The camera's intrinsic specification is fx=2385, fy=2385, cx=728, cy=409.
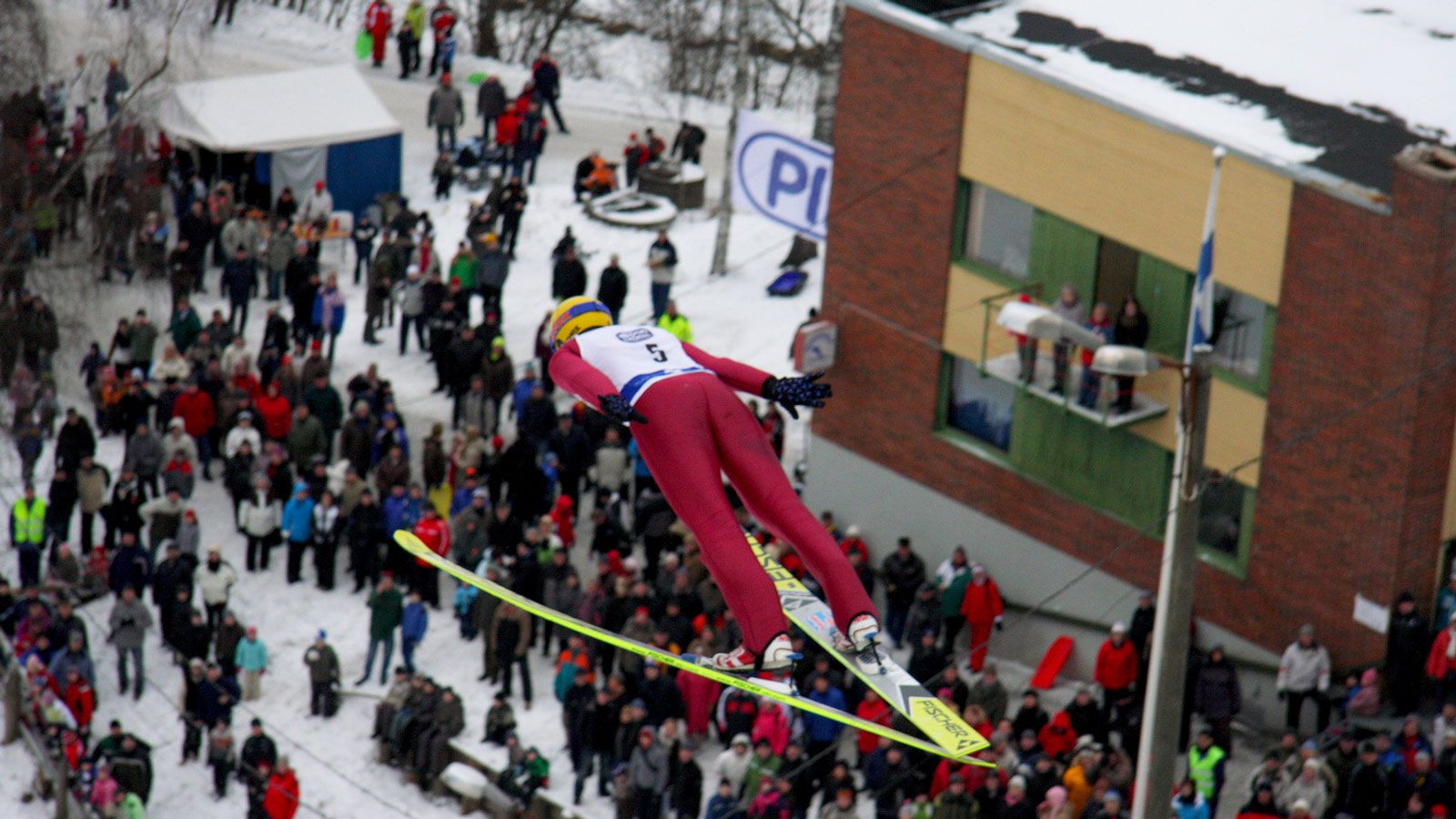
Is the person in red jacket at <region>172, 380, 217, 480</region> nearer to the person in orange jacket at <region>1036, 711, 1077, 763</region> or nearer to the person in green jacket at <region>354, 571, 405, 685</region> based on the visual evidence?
the person in green jacket at <region>354, 571, 405, 685</region>

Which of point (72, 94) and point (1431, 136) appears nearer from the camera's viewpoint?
point (1431, 136)

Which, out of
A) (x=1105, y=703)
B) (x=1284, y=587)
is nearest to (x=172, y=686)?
(x=1105, y=703)

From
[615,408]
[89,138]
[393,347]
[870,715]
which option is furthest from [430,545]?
[615,408]

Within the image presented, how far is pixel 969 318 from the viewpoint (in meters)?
24.4

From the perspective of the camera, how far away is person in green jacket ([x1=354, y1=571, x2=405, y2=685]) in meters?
23.7

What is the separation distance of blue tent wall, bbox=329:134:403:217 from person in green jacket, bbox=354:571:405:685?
1232 cm

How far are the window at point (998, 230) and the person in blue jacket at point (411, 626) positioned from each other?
21.7 ft

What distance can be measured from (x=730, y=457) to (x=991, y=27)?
12538 mm

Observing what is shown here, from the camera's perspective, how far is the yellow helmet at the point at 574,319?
12.8m

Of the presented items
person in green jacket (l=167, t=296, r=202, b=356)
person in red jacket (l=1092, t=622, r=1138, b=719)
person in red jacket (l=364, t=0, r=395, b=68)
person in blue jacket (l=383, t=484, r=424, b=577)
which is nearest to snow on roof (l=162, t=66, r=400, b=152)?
person in green jacket (l=167, t=296, r=202, b=356)

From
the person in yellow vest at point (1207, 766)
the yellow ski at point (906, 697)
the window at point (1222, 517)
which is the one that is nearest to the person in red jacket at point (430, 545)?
the window at point (1222, 517)

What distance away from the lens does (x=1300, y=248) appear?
21297 mm

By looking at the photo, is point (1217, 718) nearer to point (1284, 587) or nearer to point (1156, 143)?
point (1284, 587)

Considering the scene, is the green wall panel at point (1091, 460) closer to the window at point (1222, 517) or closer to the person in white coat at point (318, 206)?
the window at point (1222, 517)
